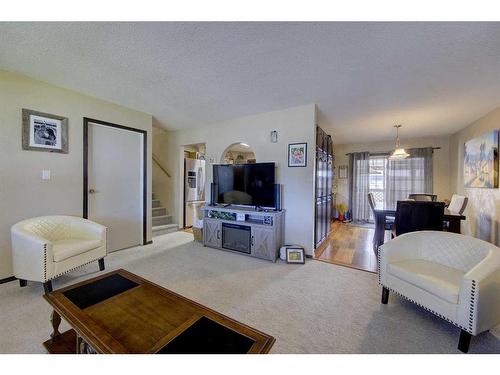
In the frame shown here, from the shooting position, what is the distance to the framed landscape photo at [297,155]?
3.22 meters

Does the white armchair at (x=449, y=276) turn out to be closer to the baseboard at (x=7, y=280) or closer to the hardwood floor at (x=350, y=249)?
the hardwood floor at (x=350, y=249)

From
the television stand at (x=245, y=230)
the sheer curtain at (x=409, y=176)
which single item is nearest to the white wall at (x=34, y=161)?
the television stand at (x=245, y=230)

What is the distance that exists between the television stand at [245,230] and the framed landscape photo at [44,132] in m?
2.21

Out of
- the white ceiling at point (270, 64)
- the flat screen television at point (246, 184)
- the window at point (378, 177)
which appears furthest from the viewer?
the window at point (378, 177)

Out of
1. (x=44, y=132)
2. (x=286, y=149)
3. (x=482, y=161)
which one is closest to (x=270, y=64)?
(x=286, y=149)

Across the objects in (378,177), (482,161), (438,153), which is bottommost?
(378,177)

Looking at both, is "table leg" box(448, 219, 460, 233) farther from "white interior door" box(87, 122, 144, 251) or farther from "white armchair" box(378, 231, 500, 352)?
"white interior door" box(87, 122, 144, 251)

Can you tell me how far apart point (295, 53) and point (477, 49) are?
154 centimetres

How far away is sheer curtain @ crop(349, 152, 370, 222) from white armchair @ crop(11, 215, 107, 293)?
19.5ft

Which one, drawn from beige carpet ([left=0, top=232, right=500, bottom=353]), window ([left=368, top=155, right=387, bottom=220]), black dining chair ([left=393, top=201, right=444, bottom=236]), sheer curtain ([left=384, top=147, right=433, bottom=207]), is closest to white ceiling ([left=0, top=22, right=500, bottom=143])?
black dining chair ([left=393, top=201, right=444, bottom=236])

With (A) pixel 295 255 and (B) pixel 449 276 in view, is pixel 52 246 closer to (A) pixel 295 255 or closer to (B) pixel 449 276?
(A) pixel 295 255

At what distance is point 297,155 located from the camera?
3.29m

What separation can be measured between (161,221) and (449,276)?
16.1ft
